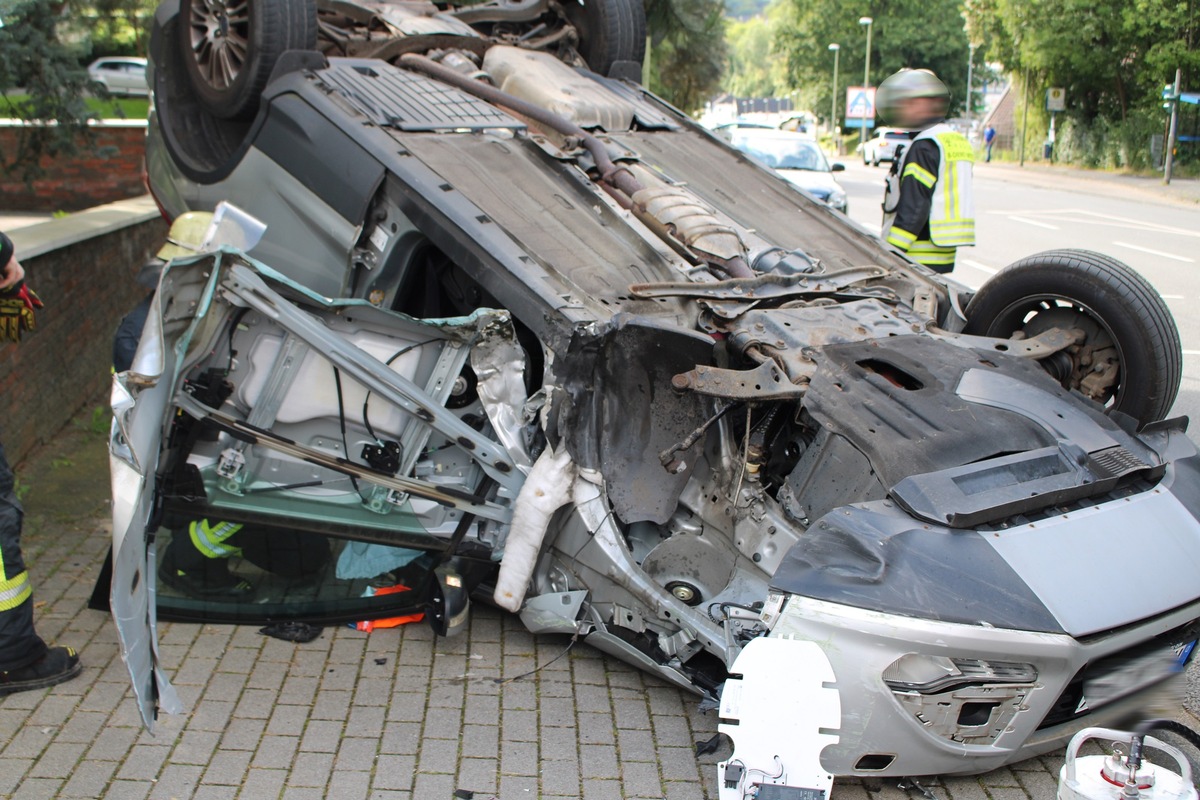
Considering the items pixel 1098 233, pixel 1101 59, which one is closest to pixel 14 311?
pixel 1098 233

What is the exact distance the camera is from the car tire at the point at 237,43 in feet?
16.9

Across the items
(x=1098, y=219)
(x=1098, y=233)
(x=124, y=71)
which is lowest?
(x=1098, y=219)

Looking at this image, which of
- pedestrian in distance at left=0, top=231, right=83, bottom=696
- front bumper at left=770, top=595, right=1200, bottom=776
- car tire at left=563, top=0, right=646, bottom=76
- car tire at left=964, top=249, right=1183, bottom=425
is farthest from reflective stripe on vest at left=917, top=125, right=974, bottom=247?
pedestrian in distance at left=0, top=231, right=83, bottom=696

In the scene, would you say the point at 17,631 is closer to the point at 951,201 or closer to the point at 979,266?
the point at 951,201

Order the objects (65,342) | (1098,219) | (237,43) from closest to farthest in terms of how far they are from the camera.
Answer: (237,43), (65,342), (1098,219)

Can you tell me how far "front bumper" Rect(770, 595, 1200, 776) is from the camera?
291cm

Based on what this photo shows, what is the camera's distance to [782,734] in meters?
2.85

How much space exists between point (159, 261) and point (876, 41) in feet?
180

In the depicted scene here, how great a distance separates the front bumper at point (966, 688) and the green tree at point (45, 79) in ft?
22.1

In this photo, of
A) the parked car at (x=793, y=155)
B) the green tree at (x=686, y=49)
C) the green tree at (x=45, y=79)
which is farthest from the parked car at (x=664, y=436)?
the parked car at (x=793, y=155)

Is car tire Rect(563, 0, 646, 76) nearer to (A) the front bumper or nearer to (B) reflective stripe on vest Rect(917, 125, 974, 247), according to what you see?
(B) reflective stripe on vest Rect(917, 125, 974, 247)

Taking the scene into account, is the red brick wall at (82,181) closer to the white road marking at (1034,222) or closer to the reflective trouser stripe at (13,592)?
the reflective trouser stripe at (13,592)

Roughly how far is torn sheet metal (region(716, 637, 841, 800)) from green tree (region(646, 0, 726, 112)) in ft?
32.3

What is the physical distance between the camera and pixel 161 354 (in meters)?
3.38
